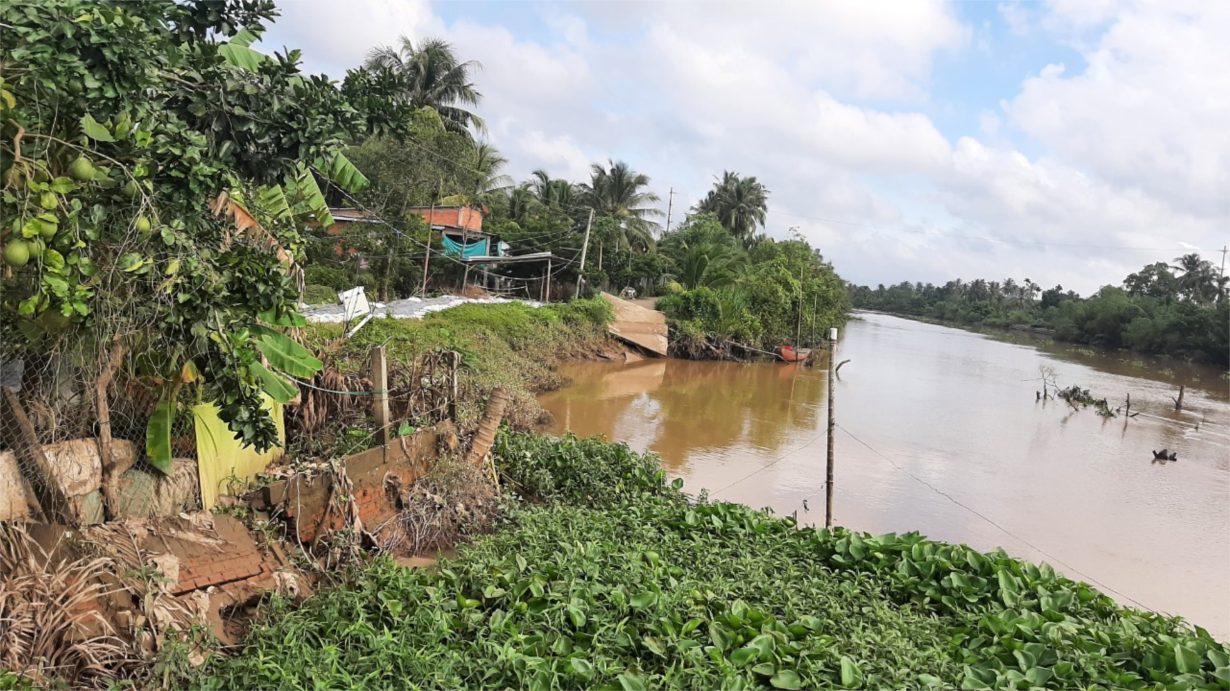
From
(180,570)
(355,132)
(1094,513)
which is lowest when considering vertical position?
(1094,513)

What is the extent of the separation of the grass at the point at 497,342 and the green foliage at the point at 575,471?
2.28 feet

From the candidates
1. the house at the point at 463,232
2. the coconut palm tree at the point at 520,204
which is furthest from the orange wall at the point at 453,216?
the coconut palm tree at the point at 520,204

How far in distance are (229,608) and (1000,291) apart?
334ft

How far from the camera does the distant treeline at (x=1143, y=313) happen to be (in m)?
40.1

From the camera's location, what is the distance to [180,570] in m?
4.13

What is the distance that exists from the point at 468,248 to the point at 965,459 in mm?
18609

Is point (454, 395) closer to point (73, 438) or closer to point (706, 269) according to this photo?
point (73, 438)

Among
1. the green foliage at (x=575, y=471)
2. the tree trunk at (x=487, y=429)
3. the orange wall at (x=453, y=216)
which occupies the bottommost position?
the green foliage at (x=575, y=471)

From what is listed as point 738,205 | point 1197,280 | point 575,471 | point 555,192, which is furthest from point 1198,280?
point 575,471

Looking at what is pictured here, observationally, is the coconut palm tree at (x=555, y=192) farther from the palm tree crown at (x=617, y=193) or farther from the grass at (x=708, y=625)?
the grass at (x=708, y=625)

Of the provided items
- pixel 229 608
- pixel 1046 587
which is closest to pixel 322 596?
pixel 229 608

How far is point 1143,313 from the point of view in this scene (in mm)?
46750

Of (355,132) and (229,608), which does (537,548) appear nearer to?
(229,608)

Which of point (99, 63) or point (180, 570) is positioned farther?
point (180, 570)
